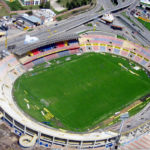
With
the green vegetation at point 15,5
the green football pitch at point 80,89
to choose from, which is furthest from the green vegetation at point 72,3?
the green football pitch at point 80,89

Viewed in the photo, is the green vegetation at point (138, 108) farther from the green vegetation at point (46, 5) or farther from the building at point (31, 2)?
the building at point (31, 2)

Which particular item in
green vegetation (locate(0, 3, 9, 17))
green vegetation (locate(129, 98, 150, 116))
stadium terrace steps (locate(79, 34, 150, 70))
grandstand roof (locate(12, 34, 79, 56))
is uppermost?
green vegetation (locate(0, 3, 9, 17))

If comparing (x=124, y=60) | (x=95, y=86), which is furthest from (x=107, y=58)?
(x=95, y=86)

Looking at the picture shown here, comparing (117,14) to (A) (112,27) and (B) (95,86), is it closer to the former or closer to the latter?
(A) (112,27)

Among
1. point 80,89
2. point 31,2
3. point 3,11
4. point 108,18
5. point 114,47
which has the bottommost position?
point 80,89

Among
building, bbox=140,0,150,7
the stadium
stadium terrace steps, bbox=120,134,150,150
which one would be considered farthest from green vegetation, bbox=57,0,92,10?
stadium terrace steps, bbox=120,134,150,150

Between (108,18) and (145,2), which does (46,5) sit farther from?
(145,2)

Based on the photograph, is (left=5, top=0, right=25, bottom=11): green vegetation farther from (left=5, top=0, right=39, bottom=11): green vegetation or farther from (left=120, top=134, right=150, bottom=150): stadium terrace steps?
(left=120, top=134, right=150, bottom=150): stadium terrace steps

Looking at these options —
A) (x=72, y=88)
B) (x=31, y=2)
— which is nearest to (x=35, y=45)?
(x=72, y=88)
